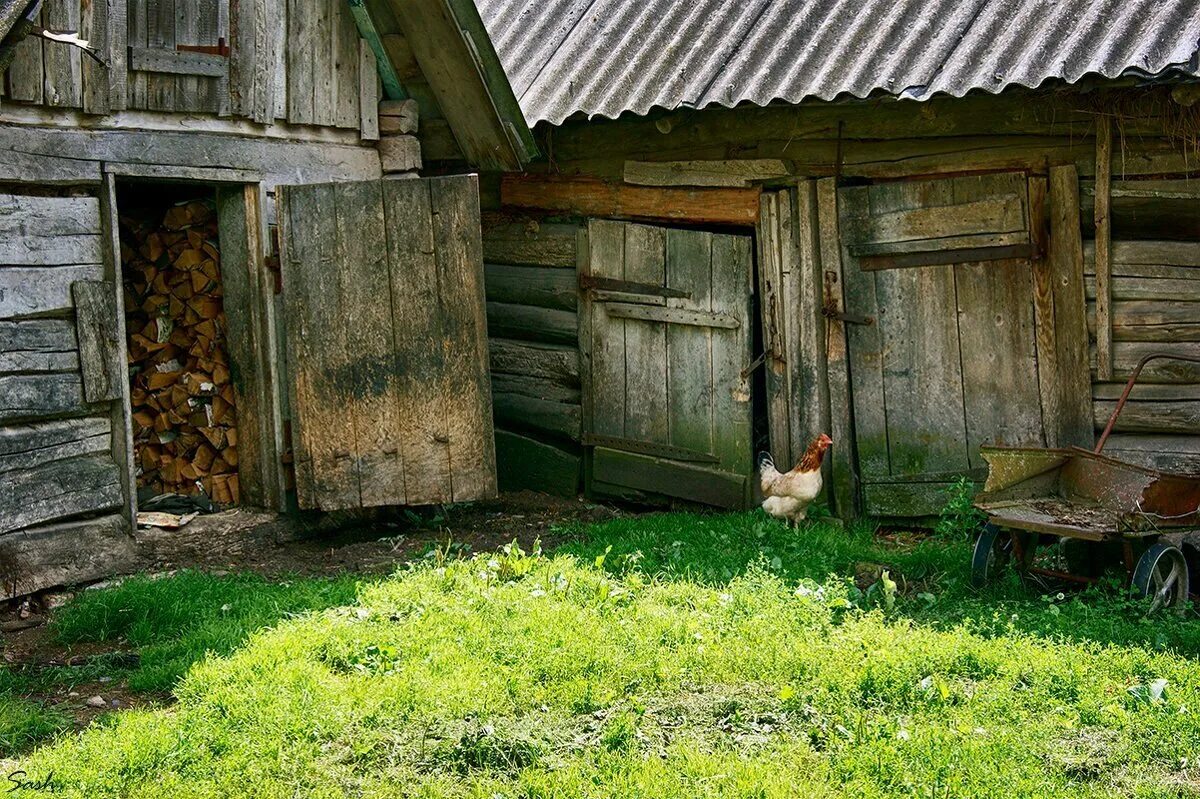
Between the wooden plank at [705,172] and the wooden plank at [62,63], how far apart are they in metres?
3.60

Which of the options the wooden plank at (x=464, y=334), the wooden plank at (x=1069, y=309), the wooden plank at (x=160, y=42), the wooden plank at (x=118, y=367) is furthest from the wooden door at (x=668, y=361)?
the wooden plank at (x=118, y=367)

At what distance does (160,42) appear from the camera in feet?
24.8

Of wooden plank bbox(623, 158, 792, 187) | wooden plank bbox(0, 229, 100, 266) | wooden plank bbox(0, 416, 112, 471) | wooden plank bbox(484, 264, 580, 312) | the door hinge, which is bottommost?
wooden plank bbox(0, 416, 112, 471)

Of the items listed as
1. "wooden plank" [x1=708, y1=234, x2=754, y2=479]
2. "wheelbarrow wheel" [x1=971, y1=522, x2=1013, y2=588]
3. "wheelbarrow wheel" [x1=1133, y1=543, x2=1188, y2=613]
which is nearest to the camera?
"wheelbarrow wheel" [x1=1133, y1=543, x2=1188, y2=613]

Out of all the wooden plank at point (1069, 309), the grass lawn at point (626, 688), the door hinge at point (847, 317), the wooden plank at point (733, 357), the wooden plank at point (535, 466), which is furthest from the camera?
the wooden plank at point (535, 466)

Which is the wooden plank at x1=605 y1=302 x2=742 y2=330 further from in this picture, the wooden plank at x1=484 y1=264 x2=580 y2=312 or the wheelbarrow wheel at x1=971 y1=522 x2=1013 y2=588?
the wheelbarrow wheel at x1=971 y1=522 x2=1013 y2=588

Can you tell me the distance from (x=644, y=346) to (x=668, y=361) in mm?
212

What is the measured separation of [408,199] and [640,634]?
3406 millimetres

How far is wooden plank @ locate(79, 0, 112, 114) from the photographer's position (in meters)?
7.13

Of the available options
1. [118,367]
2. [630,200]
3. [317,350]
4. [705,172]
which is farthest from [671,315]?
[118,367]

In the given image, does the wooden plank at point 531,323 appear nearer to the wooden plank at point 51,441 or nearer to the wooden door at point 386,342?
the wooden door at point 386,342

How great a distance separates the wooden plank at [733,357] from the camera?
29.1 feet

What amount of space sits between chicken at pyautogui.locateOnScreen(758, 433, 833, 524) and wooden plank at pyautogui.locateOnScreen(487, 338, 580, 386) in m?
1.87

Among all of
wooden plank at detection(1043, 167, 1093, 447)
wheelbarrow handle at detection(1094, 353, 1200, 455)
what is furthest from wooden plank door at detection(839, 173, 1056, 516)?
wheelbarrow handle at detection(1094, 353, 1200, 455)
